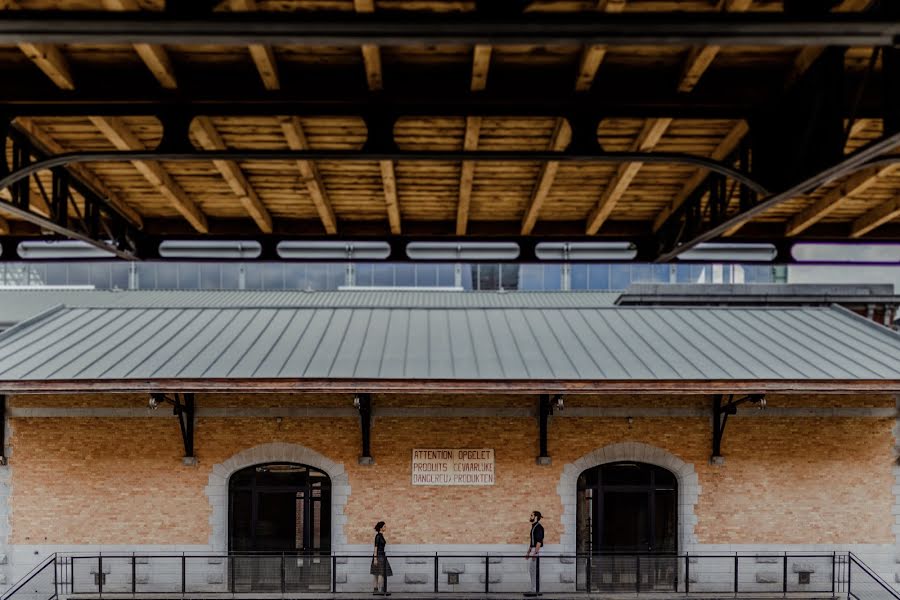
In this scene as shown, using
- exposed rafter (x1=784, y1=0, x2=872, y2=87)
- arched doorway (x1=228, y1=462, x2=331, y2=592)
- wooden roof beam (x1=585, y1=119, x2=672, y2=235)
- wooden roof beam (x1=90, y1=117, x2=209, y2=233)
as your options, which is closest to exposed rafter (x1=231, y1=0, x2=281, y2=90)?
wooden roof beam (x1=90, y1=117, x2=209, y2=233)

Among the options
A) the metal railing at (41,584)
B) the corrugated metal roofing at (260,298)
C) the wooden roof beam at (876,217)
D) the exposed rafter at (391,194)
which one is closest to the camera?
the exposed rafter at (391,194)

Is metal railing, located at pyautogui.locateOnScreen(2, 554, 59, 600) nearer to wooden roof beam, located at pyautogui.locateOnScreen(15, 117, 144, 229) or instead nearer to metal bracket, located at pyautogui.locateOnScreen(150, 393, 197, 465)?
metal bracket, located at pyautogui.locateOnScreen(150, 393, 197, 465)

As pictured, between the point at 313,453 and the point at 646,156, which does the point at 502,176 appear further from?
the point at 313,453

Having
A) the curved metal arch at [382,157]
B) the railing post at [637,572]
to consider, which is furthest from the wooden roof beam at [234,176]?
the railing post at [637,572]

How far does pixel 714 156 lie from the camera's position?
6.25 meters

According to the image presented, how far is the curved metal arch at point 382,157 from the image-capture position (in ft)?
17.0

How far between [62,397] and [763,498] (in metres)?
13.4

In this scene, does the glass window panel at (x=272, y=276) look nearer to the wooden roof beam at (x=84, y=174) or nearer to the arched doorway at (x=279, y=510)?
the arched doorway at (x=279, y=510)

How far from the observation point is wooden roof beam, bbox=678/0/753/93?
12.8 feet

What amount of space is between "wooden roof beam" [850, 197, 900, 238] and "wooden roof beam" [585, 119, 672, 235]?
3.07m

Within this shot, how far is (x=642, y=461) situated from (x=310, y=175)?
30.7 feet

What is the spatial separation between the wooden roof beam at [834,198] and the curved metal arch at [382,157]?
87.5 inches

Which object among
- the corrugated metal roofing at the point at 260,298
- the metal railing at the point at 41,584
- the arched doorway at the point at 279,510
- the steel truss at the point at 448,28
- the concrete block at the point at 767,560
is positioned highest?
the steel truss at the point at 448,28

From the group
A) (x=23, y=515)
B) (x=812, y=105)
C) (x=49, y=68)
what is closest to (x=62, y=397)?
(x=23, y=515)
